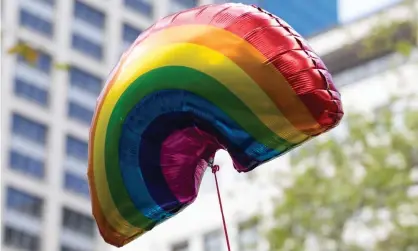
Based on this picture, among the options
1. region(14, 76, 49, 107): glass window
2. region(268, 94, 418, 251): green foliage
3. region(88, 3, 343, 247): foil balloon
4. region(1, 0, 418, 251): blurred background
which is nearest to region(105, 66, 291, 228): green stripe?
region(88, 3, 343, 247): foil balloon

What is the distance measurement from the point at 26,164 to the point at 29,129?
4.29 ft

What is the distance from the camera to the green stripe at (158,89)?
2891mm

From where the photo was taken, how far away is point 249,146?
2932 millimetres

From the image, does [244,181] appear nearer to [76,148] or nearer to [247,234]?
[247,234]

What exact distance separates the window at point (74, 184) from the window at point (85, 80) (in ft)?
11.1

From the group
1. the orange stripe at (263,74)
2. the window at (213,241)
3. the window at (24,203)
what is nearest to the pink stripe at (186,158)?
the orange stripe at (263,74)

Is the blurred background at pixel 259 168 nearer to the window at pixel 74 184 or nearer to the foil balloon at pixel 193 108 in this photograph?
the window at pixel 74 184

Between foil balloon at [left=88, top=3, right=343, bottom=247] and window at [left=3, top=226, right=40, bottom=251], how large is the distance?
3500 centimetres

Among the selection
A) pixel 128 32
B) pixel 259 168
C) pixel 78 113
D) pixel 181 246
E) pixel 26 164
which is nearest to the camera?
pixel 259 168

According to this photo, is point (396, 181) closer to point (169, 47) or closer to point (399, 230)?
point (399, 230)

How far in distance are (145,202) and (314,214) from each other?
734cm

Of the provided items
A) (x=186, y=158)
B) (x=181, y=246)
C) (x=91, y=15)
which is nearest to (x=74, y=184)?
(x=91, y=15)

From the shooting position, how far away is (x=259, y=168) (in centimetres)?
1505

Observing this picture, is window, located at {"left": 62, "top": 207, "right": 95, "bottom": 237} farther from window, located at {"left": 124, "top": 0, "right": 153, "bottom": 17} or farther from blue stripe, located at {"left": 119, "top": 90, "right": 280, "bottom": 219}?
blue stripe, located at {"left": 119, "top": 90, "right": 280, "bottom": 219}
